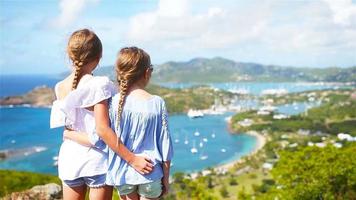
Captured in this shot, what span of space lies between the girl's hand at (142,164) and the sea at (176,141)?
126 ft

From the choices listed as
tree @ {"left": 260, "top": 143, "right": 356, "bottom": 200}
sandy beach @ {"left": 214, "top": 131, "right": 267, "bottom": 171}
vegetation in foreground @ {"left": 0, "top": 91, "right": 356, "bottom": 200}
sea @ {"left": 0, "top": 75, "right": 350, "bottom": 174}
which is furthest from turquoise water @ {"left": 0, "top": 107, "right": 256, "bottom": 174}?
tree @ {"left": 260, "top": 143, "right": 356, "bottom": 200}

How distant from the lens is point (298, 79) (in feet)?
429

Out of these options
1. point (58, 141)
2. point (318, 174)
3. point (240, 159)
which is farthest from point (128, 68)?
point (58, 141)

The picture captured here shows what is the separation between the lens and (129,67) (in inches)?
65.2

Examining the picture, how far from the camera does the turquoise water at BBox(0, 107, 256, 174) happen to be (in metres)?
43.6

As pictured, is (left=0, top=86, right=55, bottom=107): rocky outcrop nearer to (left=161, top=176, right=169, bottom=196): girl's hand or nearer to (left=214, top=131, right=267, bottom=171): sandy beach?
(left=214, top=131, right=267, bottom=171): sandy beach

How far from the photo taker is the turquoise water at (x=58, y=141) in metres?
43.6

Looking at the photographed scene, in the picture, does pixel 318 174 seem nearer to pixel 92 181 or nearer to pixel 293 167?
pixel 293 167

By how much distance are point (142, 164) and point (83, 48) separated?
19.9 inches

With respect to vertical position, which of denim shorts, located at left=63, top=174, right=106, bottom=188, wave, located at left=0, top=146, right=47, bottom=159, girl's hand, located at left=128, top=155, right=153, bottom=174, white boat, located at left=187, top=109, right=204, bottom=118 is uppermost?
girl's hand, located at left=128, top=155, right=153, bottom=174

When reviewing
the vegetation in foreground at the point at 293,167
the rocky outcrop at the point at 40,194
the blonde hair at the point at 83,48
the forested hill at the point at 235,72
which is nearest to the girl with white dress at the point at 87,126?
the blonde hair at the point at 83,48

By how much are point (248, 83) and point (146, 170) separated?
4863 inches

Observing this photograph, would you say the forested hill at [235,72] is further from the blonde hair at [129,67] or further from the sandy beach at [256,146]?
the blonde hair at [129,67]

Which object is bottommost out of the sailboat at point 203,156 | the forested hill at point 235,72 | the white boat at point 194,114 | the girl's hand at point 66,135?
the sailboat at point 203,156
